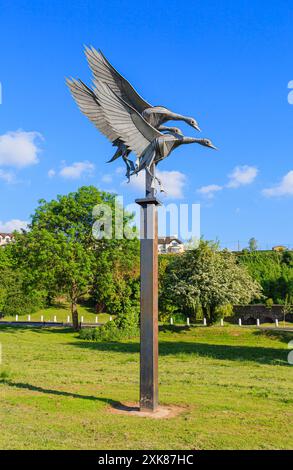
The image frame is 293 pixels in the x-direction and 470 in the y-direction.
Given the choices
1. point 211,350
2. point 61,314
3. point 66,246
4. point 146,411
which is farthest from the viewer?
point 61,314

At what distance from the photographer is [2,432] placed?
810 cm

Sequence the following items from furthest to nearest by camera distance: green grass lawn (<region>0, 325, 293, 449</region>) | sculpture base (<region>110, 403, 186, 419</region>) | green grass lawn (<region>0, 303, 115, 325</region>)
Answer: green grass lawn (<region>0, 303, 115, 325</region>), sculpture base (<region>110, 403, 186, 419</region>), green grass lawn (<region>0, 325, 293, 449</region>)

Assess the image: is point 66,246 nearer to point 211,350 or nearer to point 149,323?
point 211,350

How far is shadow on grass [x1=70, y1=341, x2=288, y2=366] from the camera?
2044 cm

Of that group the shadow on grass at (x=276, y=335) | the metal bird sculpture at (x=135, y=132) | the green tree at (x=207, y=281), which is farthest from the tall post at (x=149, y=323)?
the green tree at (x=207, y=281)

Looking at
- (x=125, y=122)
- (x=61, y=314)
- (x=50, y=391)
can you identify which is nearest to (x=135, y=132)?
(x=125, y=122)

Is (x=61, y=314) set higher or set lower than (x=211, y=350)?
higher

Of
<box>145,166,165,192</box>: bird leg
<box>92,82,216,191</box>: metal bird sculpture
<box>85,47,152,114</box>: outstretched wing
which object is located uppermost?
<box>85,47,152,114</box>: outstretched wing

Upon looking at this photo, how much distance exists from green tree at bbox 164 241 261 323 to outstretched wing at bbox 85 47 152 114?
22.4 metres

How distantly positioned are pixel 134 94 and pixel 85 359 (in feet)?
40.8

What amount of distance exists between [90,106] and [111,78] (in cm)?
97

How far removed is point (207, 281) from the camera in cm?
3197

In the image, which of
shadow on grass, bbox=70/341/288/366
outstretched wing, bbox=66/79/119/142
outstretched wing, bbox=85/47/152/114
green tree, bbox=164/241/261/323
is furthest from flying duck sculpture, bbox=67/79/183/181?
green tree, bbox=164/241/261/323

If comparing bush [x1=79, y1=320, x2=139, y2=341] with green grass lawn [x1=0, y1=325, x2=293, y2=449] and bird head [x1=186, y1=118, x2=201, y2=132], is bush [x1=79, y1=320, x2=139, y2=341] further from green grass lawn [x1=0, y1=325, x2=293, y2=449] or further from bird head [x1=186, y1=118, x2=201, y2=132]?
bird head [x1=186, y1=118, x2=201, y2=132]
